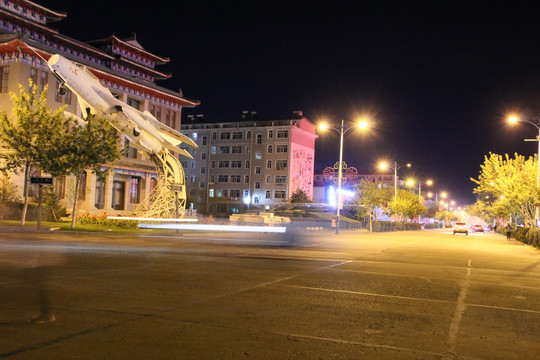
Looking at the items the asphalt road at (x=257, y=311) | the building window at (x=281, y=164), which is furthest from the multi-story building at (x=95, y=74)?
the asphalt road at (x=257, y=311)

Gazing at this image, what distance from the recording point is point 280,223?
5234 centimetres

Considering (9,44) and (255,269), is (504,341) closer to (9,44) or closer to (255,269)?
(255,269)

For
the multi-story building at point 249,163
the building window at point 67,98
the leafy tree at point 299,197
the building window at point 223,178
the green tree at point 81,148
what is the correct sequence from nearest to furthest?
1. the green tree at point 81,148
2. the building window at point 67,98
3. the leafy tree at point 299,197
4. the multi-story building at point 249,163
5. the building window at point 223,178

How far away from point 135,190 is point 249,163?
31.0 metres

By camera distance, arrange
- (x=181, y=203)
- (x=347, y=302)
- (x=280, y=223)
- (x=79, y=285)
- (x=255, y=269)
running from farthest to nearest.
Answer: (x=280, y=223)
(x=181, y=203)
(x=255, y=269)
(x=79, y=285)
(x=347, y=302)

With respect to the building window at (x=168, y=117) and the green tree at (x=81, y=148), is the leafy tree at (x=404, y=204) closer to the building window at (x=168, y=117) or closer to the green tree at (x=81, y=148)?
the building window at (x=168, y=117)

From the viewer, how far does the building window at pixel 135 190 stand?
59.8m

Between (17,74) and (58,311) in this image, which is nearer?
(58,311)

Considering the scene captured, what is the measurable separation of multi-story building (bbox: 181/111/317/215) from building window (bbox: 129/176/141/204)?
2797cm

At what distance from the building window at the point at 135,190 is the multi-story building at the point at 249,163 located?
91.8 ft

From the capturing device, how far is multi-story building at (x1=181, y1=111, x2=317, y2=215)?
3415 inches

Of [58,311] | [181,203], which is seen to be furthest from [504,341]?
[181,203]

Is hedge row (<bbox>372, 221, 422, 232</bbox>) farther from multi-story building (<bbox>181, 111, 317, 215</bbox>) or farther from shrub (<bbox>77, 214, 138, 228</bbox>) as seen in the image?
shrub (<bbox>77, 214, 138, 228</bbox>)

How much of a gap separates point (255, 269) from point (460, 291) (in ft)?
17.9
